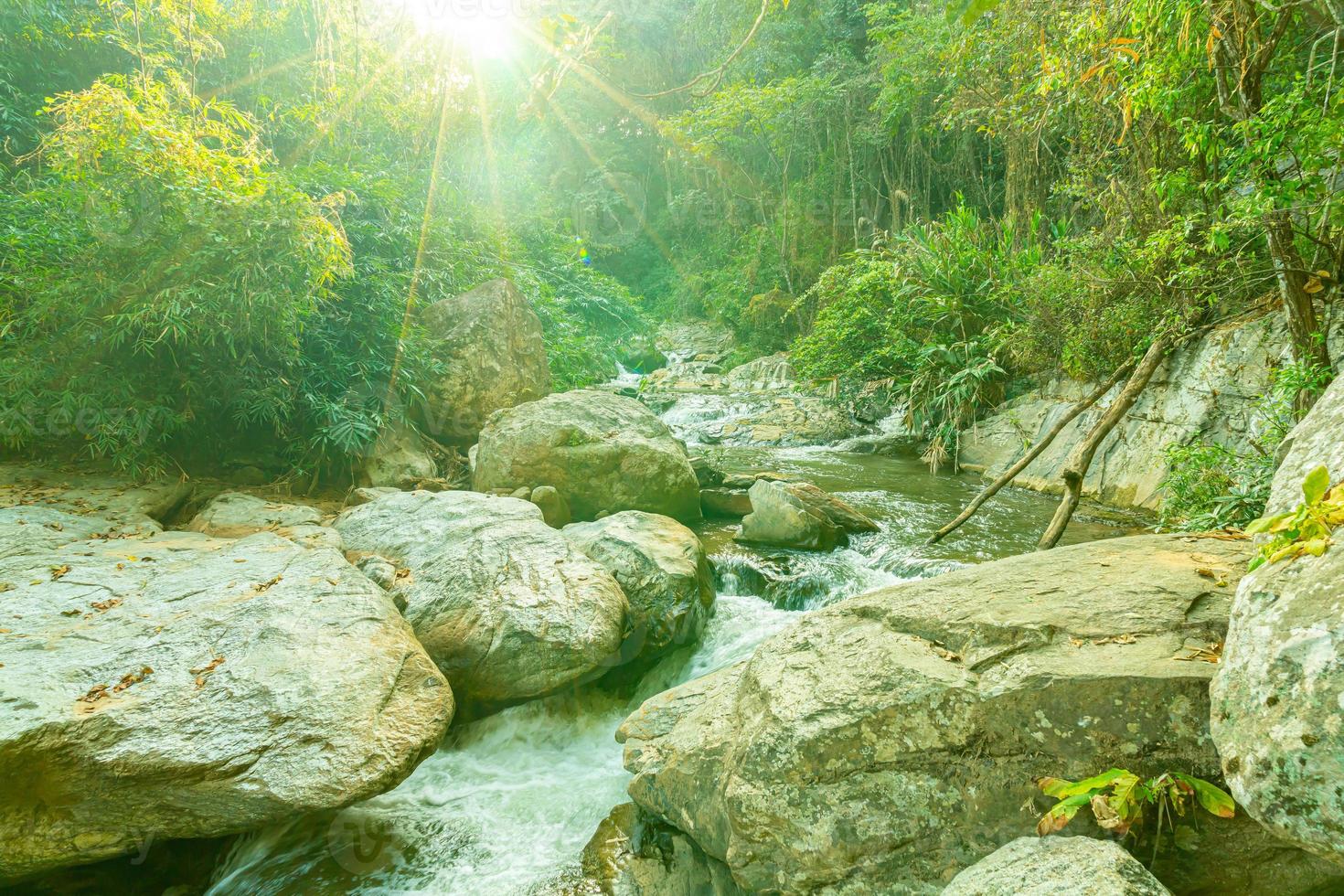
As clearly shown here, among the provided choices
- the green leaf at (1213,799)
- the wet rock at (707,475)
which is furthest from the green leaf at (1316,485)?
the wet rock at (707,475)

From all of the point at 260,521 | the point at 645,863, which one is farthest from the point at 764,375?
the point at 645,863

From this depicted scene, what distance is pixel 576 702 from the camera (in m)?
3.98

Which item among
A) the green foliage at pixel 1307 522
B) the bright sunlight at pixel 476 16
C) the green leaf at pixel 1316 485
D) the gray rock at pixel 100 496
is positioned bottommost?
the gray rock at pixel 100 496

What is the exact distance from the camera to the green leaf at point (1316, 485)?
5.23 feet

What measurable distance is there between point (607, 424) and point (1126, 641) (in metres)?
4.98

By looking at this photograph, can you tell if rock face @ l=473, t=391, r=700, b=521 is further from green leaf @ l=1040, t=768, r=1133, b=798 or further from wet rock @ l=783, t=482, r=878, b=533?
green leaf @ l=1040, t=768, r=1133, b=798

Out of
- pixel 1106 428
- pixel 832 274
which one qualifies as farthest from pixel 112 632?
pixel 832 274

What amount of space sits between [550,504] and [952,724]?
14.5 ft

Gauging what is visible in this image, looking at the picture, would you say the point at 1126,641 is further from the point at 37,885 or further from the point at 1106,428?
the point at 37,885

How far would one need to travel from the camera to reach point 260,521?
511 centimetres

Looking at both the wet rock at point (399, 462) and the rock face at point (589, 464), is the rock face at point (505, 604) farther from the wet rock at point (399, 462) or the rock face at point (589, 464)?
the wet rock at point (399, 462)

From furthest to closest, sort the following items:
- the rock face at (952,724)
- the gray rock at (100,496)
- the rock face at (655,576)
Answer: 1. the gray rock at (100,496)
2. the rock face at (655,576)
3. the rock face at (952,724)

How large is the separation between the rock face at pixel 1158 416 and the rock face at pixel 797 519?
2.46 m

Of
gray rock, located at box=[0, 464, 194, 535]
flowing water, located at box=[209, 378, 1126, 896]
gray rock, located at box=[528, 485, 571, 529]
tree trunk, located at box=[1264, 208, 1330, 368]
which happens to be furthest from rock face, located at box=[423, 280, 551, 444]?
tree trunk, located at box=[1264, 208, 1330, 368]
